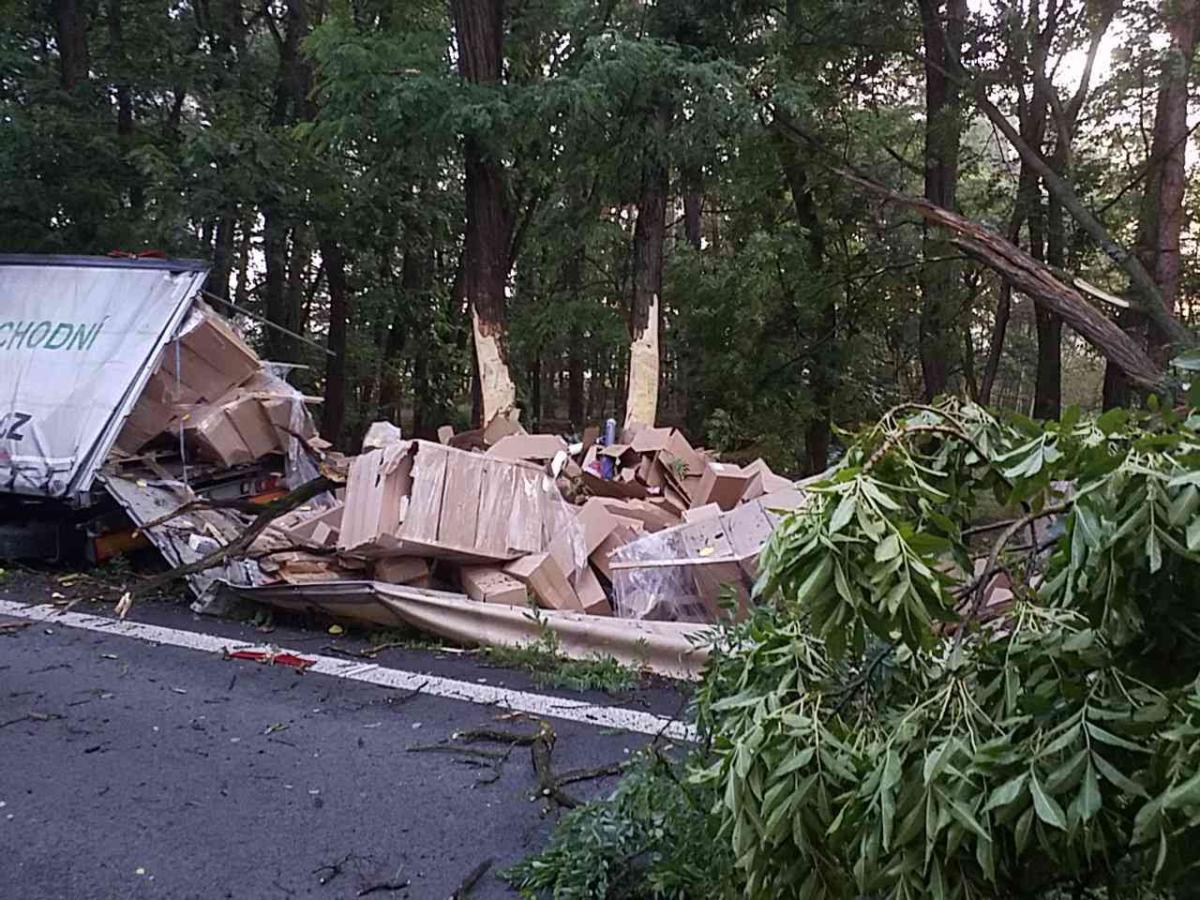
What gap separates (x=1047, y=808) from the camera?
1.43 meters

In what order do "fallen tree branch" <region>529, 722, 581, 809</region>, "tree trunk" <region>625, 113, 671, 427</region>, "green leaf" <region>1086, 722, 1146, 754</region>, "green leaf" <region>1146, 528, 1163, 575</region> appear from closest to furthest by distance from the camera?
"green leaf" <region>1146, 528, 1163, 575</region> → "green leaf" <region>1086, 722, 1146, 754</region> → "fallen tree branch" <region>529, 722, 581, 809</region> → "tree trunk" <region>625, 113, 671, 427</region>

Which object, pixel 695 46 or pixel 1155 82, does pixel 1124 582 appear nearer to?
pixel 695 46

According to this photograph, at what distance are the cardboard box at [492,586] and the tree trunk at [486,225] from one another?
167 inches

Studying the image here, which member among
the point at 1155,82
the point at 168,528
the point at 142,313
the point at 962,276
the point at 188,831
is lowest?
the point at 188,831

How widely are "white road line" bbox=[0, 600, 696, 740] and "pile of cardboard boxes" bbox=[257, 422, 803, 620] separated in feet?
2.44

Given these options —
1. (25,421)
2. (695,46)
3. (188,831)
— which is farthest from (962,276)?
(188,831)

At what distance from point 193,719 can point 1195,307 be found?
12466 mm

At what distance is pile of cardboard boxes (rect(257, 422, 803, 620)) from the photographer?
223 inches

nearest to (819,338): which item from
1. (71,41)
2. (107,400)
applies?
(107,400)

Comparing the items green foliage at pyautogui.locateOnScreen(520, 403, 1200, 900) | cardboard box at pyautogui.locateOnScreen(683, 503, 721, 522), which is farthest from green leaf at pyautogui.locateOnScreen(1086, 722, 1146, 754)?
cardboard box at pyautogui.locateOnScreen(683, 503, 721, 522)

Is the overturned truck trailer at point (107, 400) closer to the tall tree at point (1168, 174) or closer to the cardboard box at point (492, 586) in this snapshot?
the cardboard box at point (492, 586)

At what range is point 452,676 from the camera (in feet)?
16.1

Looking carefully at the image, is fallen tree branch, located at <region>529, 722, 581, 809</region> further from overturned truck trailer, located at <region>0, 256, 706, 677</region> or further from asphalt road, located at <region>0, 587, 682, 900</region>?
overturned truck trailer, located at <region>0, 256, 706, 677</region>

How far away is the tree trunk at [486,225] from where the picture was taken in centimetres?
972
